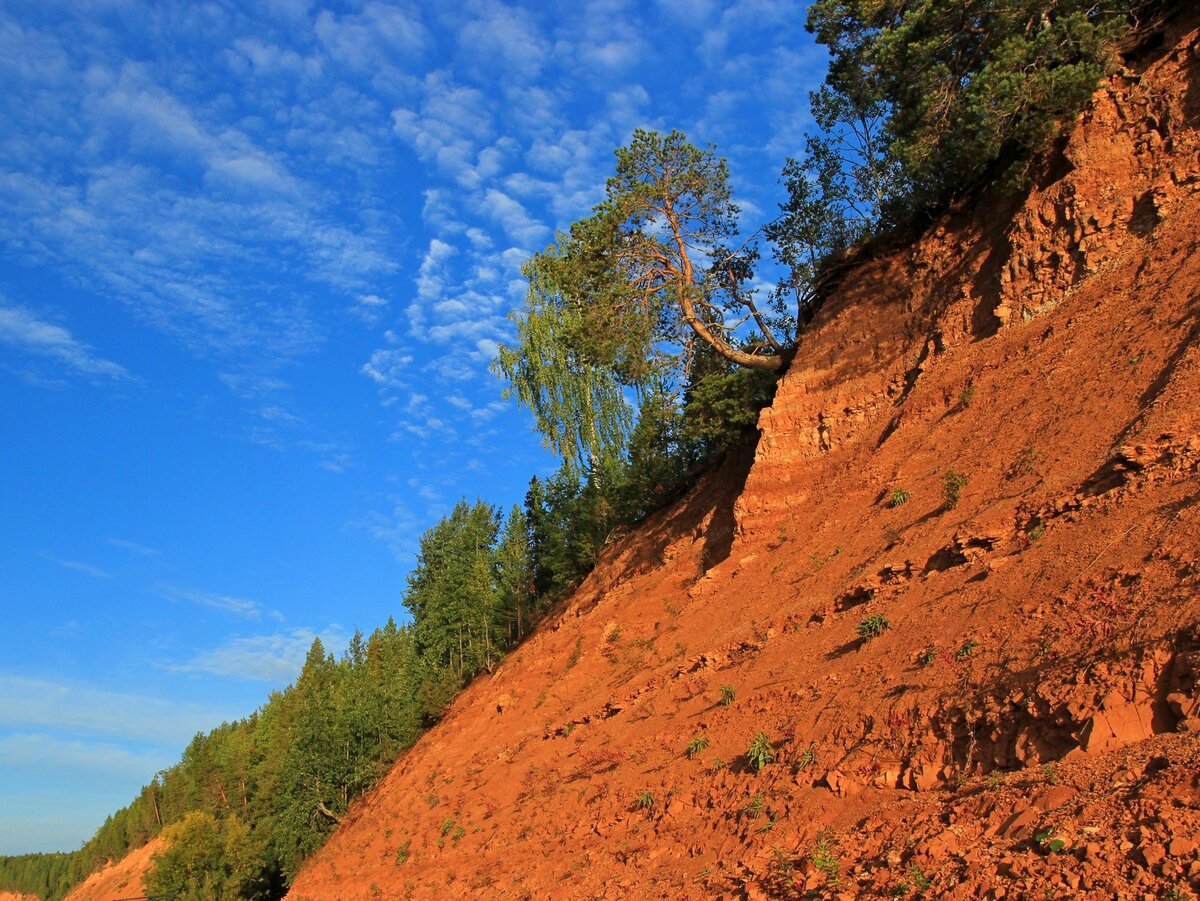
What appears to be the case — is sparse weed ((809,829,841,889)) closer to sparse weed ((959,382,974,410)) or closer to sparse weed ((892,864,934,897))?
sparse weed ((892,864,934,897))

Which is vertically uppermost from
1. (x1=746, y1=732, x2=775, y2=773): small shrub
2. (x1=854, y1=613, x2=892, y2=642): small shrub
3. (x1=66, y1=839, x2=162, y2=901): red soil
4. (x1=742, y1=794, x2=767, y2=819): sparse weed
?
(x1=66, y1=839, x2=162, y2=901): red soil

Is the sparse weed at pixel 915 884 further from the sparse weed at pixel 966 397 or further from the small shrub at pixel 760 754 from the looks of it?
the sparse weed at pixel 966 397

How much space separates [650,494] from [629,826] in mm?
16494

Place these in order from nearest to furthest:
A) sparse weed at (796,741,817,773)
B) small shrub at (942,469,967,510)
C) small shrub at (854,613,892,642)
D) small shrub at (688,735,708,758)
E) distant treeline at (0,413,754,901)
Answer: sparse weed at (796,741,817,773) → small shrub at (854,613,892,642) → small shrub at (688,735,708,758) → small shrub at (942,469,967,510) → distant treeline at (0,413,754,901)

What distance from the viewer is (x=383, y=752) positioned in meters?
31.1

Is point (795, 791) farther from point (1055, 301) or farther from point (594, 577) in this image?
point (594, 577)

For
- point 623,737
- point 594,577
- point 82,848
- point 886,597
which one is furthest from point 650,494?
point 82,848

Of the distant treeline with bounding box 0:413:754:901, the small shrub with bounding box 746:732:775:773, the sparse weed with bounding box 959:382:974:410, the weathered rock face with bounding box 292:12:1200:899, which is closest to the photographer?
the weathered rock face with bounding box 292:12:1200:899

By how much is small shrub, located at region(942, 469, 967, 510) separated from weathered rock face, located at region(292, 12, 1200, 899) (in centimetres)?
5

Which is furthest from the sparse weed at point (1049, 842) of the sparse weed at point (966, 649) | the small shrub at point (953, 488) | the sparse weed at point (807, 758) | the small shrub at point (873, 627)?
the small shrub at point (953, 488)

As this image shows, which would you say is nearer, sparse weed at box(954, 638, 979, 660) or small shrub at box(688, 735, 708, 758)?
sparse weed at box(954, 638, 979, 660)

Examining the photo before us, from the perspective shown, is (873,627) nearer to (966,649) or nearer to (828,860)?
(966,649)

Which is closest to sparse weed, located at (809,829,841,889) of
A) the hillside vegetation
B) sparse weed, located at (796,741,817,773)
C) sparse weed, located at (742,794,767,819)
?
the hillside vegetation

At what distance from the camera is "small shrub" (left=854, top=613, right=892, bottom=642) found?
34.7 feet
